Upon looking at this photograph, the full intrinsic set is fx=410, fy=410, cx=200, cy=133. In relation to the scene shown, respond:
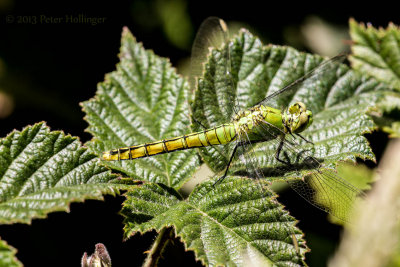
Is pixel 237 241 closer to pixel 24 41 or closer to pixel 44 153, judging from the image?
pixel 44 153

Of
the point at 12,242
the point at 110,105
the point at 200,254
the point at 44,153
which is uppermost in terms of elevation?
the point at 110,105

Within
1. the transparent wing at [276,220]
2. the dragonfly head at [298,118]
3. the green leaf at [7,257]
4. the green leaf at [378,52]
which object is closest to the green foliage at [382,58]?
the green leaf at [378,52]

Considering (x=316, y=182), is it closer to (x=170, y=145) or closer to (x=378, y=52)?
(x=170, y=145)

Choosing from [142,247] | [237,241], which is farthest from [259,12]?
[237,241]

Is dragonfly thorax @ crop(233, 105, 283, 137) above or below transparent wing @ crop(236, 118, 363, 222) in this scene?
above

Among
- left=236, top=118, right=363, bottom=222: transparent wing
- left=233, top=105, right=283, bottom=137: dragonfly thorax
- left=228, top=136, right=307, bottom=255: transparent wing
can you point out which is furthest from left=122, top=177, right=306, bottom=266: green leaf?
left=233, top=105, right=283, bottom=137: dragonfly thorax

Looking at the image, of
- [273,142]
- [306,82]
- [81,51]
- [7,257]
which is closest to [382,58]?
[306,82]

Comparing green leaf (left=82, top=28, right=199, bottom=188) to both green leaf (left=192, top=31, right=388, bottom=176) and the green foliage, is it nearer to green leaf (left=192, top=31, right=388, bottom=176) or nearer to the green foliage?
green leaf (left=192, top=31, right=388, bottom=176)
